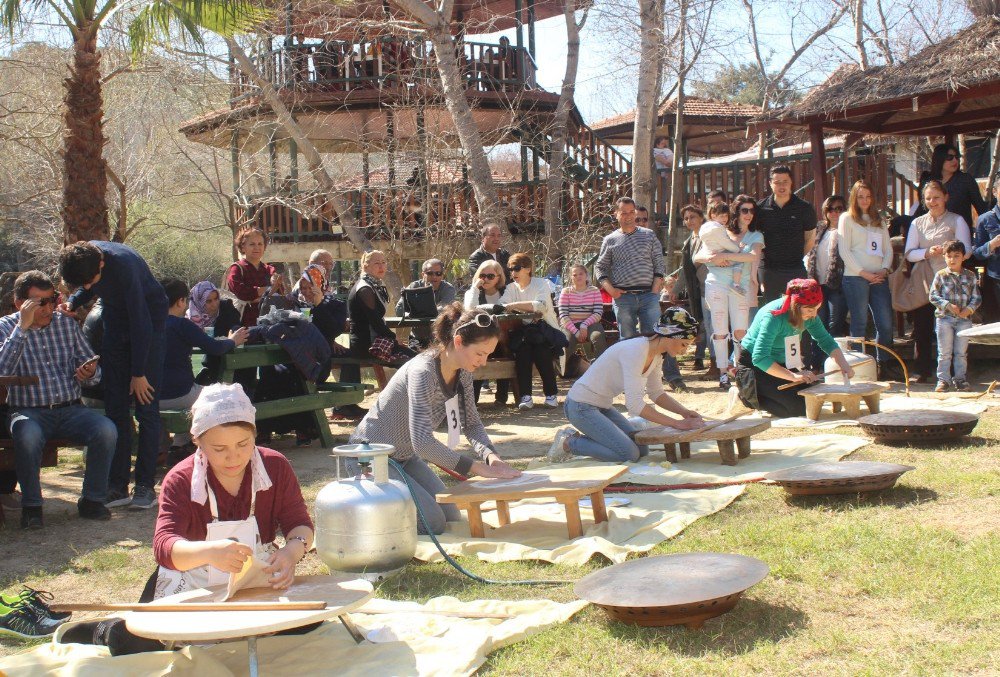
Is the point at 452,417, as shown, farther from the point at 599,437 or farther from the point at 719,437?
the point at 719,437

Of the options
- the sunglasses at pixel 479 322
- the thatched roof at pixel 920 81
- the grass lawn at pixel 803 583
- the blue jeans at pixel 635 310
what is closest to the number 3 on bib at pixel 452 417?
the sunglasses at pixel 479 322

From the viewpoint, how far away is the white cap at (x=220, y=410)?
11.9ft

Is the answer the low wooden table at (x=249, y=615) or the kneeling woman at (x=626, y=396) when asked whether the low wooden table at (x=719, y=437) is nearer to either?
the kneeling woman at (x=626, y=396)

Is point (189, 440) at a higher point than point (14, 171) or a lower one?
lower

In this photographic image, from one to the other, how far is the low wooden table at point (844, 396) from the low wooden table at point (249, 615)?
5.79 meters

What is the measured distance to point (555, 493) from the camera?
5.38 metres

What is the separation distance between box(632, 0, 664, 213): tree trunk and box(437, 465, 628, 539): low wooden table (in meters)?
9.83

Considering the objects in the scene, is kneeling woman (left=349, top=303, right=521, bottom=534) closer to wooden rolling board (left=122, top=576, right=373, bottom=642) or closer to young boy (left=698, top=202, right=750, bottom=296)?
wooden rolling board (left=122, top=576, right=373, bottom=642)

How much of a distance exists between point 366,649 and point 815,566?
2.09m

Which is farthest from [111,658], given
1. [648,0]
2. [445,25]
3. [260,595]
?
[648,0]

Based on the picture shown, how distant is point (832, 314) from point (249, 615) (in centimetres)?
916

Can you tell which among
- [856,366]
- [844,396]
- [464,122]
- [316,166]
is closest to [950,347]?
[856,366]

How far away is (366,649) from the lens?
396cm

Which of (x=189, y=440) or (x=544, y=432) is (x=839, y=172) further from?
(x=189, y=440)
